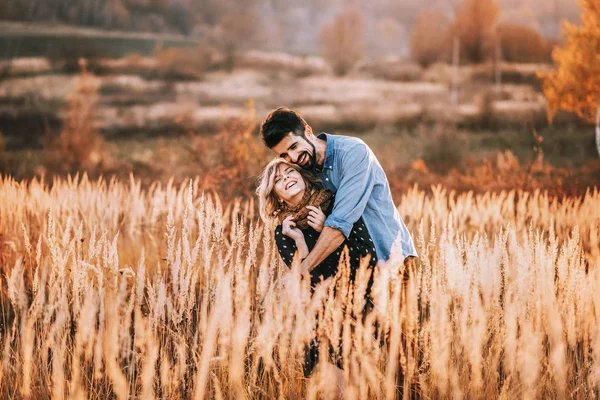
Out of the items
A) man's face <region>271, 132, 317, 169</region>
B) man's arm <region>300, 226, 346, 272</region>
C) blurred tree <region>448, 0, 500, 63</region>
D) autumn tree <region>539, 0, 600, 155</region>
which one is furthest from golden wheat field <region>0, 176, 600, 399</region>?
blurred tree <region>448, 0, 500, 63</region>

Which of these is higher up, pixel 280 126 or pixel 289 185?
pixel 280 126

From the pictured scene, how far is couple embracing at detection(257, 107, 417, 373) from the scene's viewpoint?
330 cm

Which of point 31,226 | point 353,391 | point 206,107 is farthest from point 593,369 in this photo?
point 206,107

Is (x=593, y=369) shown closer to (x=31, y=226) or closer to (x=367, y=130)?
(x=31, y=226)

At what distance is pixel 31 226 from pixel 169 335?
10.8ft

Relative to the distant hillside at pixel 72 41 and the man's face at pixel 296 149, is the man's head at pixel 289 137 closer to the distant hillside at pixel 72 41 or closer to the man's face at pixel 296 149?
the man's face at pixel 296 149

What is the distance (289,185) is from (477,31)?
2848cm

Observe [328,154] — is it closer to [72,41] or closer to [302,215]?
[302,215]

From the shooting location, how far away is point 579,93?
14.7 meters

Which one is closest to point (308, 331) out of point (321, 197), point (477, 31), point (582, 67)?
point (321, 197)

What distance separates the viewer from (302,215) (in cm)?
337

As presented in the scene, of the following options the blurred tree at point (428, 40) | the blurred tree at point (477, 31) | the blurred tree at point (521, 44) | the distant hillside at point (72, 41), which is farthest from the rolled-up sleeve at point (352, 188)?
the blurred tree at point (477, 31)

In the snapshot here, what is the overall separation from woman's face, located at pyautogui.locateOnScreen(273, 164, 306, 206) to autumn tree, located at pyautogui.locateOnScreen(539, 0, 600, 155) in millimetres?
12575

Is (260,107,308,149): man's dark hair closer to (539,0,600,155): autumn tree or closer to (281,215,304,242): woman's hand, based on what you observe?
(281,215,304,242): woman's hand
